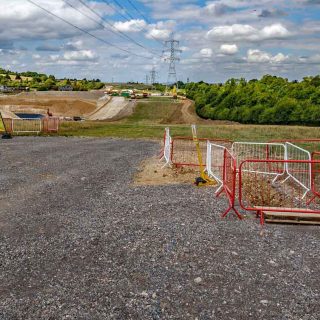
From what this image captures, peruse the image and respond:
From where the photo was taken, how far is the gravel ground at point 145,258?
21.9ft

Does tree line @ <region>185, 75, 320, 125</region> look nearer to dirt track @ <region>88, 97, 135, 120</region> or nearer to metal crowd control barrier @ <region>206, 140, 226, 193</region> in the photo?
dirt track @ <region>88, 97, 135, 120</region>

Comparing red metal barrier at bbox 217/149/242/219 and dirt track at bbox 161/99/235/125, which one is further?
dirt track at bbox 161/99/235/125

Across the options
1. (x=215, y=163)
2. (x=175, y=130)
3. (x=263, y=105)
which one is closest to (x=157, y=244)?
(x=215, y=163)

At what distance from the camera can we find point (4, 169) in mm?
17719

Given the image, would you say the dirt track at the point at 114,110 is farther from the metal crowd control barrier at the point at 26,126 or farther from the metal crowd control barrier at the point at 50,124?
the metal crowd control barrier at the point at 26,126

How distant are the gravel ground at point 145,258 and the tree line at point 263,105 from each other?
4411 cm

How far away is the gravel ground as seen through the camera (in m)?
6.67

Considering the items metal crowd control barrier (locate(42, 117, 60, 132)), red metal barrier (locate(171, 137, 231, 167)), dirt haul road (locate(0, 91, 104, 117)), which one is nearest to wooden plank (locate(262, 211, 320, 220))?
red metal barrier (locate(171, 137, 231, 167))

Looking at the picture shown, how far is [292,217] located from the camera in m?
10.6

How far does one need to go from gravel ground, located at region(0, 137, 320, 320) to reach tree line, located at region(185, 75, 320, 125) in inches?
1737

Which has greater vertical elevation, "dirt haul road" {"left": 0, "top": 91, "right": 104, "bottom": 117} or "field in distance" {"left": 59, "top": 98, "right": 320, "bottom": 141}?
"dirt haul road" {"left": 0, "top": 91, "right": 104, "bottom": 117}

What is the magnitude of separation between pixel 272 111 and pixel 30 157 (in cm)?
4153

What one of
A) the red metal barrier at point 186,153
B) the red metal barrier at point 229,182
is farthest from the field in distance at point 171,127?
the red metal barrier at point 229,182

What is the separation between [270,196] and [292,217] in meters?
2.44
